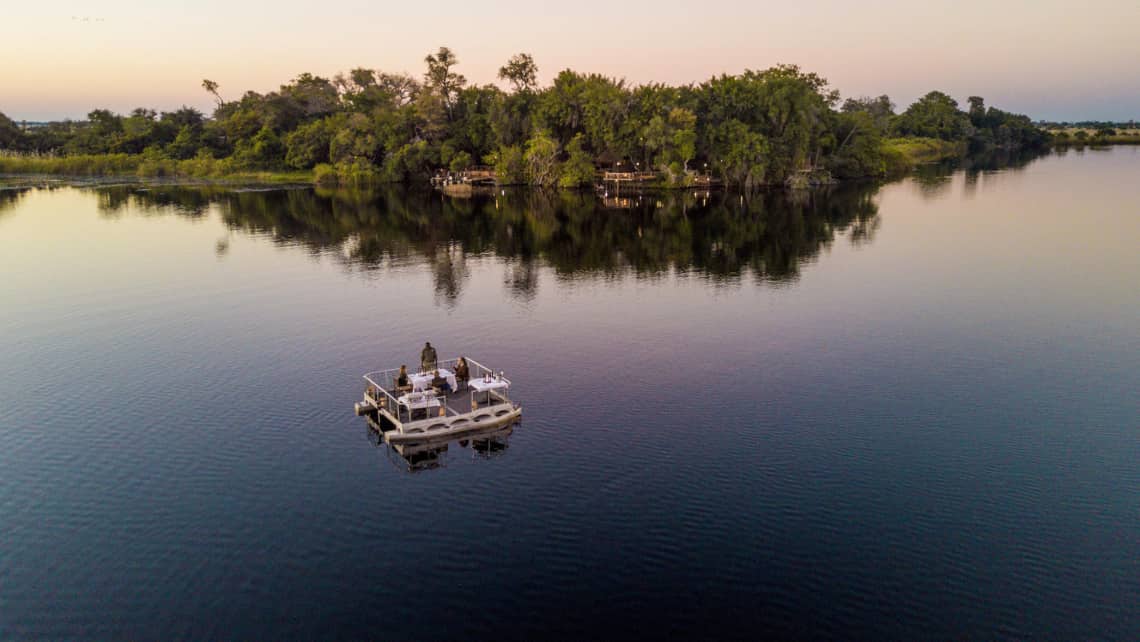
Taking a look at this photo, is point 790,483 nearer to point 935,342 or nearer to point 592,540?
point 592,540

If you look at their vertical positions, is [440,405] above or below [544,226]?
below

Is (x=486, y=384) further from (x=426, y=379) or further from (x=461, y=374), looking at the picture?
(x=426, y=379)

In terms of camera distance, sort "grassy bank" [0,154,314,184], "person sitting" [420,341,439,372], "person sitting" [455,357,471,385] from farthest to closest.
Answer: "grassy bank" [0,154,314,184], "person sitting" [420,341,439,372], "person sitting" [455,357,471,385]

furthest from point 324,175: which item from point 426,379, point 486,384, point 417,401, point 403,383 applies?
point 417,401

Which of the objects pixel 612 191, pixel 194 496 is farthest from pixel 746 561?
pixel 612 191

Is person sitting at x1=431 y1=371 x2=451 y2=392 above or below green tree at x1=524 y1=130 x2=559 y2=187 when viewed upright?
below

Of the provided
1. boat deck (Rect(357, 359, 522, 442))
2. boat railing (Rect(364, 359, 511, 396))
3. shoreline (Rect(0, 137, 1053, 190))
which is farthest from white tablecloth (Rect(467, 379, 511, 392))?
shoreline (Rect(0, 137, 1053, 190))

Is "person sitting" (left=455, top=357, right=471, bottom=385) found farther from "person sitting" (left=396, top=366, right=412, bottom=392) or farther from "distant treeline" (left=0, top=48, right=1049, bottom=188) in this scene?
"distant treeline" (left=0, top=48, right=1049, bottom=188)
